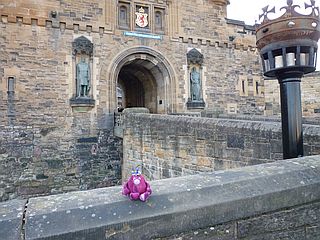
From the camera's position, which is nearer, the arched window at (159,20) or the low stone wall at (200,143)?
the low stone wall at (200,143)

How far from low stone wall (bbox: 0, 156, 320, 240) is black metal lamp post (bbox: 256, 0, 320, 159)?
80 centimetres

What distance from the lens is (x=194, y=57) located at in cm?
1264

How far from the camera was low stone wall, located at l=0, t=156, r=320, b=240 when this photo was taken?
1.29 meters

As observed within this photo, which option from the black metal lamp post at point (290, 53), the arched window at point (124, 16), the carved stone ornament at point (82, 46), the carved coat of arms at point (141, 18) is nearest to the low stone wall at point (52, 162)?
the carved stone ornament at point (82, 46)

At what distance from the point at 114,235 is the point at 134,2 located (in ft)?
39.1

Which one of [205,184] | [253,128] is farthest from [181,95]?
[205,184]

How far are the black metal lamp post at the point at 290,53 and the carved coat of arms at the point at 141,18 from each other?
9.87 meters

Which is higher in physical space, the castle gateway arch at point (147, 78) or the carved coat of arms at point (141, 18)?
the carved coat of arms at point (141, 18)

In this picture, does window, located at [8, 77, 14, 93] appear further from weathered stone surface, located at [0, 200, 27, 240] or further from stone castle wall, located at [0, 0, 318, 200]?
weathered stone surface, located at [0, 200, 27, 240]

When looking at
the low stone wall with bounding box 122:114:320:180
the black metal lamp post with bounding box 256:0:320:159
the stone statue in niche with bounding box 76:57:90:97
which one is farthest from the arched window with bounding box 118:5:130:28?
the black metal lamp post with bounding box 256:0:320:159

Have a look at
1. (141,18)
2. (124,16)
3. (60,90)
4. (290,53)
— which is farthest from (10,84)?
(290,53)

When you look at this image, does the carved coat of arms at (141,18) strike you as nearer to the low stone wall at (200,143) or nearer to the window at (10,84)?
the low stone wall at (200,143)

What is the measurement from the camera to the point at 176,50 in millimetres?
12469

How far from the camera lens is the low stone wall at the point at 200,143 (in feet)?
13.1
